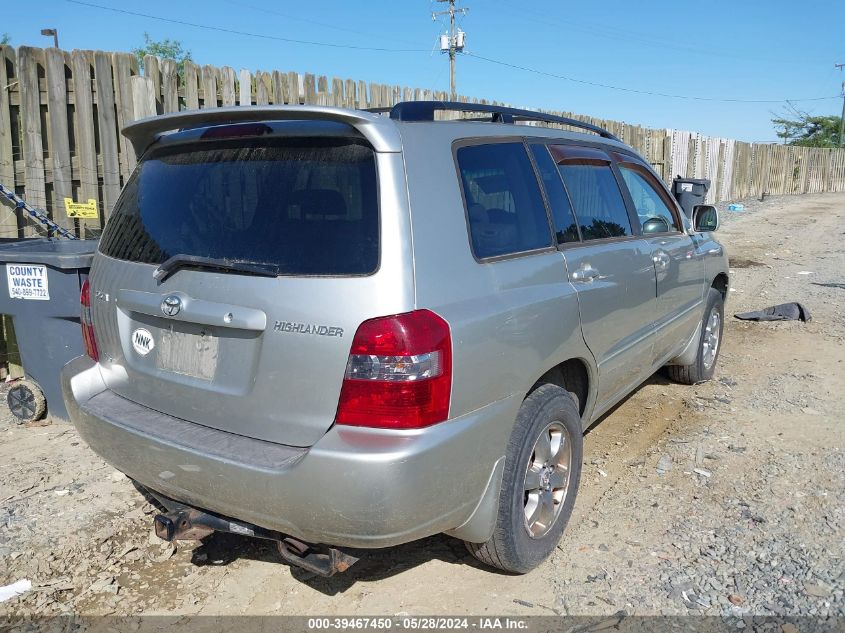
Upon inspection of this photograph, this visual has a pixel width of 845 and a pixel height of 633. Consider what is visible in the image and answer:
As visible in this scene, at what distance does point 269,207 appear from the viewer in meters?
2.45

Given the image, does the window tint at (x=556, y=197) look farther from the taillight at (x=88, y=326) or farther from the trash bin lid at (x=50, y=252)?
the trash bin lid at (x=50, y=252)

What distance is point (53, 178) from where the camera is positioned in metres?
5.76

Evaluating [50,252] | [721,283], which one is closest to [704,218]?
[721,283]

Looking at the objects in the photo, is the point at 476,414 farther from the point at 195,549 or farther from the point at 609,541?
the point at 195,549

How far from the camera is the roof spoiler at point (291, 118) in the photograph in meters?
2.36

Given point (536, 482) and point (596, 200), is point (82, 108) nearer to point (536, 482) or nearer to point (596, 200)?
point (596, 200)

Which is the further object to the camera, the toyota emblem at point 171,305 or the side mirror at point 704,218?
the side mirror at point 704,218

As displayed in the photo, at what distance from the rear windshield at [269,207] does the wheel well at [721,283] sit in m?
4.13

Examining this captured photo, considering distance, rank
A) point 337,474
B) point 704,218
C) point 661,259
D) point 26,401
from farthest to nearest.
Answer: point 704,218 < point 26,401 < point 661,259 < point 337,474

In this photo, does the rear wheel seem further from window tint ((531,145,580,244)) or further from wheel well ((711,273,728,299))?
wheel well ((711,273,728,299))

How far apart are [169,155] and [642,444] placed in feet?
10.8

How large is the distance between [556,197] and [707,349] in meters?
2.99

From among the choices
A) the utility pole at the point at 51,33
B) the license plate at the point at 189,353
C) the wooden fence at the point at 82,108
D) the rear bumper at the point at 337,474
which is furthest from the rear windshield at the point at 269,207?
the utility pole at the point at 51,33

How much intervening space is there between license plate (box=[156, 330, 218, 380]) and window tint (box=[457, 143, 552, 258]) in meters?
1.02
